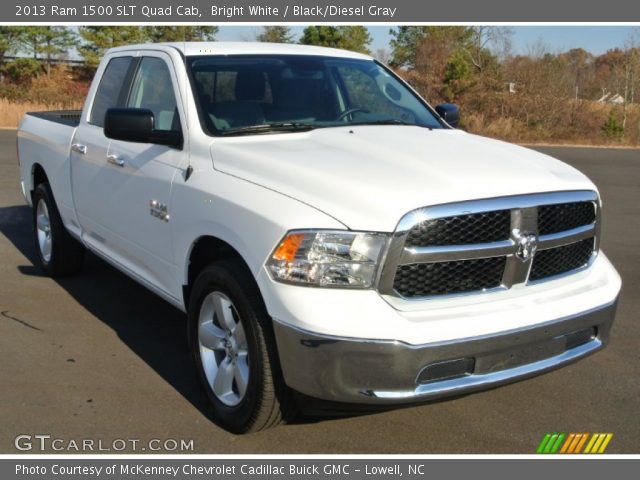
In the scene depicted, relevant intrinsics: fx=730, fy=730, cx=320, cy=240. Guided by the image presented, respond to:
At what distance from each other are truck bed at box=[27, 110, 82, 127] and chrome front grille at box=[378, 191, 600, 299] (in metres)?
3.75

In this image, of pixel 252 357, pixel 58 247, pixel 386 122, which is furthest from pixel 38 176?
pixel 252 357

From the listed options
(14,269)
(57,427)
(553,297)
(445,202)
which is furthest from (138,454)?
(14,269)

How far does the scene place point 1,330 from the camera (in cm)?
518

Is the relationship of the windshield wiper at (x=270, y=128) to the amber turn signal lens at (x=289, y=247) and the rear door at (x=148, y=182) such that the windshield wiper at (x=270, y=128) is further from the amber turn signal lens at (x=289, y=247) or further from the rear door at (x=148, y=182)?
the amber turn signal lens at (x=289, y=247)

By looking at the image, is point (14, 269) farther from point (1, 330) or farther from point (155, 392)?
point (155, 392)

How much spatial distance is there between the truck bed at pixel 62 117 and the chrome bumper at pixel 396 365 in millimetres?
3651

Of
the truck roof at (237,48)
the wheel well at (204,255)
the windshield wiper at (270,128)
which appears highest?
the truck roof at (237,48)

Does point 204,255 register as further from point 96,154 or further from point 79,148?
point 79,148

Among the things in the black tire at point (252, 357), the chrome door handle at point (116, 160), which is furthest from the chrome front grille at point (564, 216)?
the chrome door handle at point (116, 160)

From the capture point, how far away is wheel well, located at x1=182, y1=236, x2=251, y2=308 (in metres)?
3.77

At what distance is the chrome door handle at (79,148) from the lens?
544 cm

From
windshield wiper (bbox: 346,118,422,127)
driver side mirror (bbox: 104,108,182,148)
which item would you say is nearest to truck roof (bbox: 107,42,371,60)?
driver side mirror (bbox: 104,108,182,148)

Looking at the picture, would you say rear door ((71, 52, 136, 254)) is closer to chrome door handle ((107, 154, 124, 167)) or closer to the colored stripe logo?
chrome door handle ((107, 154, 124, 167))

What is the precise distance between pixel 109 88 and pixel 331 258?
316cm
